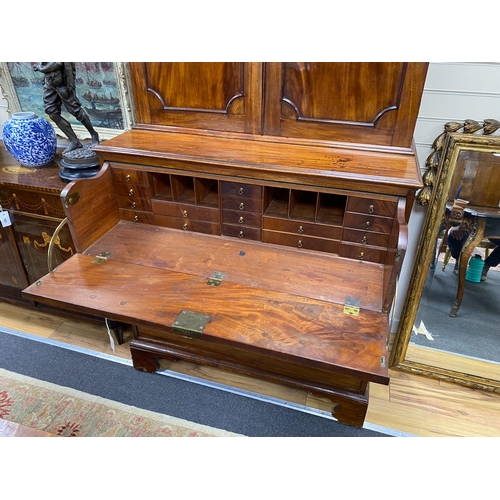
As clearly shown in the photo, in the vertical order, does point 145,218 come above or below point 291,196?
below

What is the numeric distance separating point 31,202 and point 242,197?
3.37 feet

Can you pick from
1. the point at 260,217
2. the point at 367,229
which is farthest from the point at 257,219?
the point at 367,229

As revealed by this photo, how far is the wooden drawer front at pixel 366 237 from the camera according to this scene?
4.33ft

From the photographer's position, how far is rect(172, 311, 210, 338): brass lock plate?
3.66 ft

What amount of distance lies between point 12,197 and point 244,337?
1369mm

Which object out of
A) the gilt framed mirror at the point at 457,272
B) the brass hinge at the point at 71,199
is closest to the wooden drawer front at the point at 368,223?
the gilt framed mirror at the point at 457,272

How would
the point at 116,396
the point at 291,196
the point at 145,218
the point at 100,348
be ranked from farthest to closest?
the point at 100,348 < the point at 116,396 < the point at 145,218 < the point at 291,196

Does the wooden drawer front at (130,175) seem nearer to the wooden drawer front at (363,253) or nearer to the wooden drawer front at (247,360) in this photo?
the wooden drawer front at (247,360)

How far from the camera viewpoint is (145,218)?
63.5 inches

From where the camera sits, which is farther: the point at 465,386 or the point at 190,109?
the point at 465,386

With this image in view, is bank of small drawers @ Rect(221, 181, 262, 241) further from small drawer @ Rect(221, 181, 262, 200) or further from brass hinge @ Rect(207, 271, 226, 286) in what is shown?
brass hinge @ Rect(207, 271, 226, 286)

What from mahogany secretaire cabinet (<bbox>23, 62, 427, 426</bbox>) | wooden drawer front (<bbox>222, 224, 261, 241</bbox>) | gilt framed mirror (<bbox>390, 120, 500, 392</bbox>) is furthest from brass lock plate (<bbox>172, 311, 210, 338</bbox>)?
gilt framed mirror (<bbox>390, 120, 500, 392</bbox>)

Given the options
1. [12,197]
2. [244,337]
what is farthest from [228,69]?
[12,197]

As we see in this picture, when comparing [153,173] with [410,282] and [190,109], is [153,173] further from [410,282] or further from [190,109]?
[410,282]
